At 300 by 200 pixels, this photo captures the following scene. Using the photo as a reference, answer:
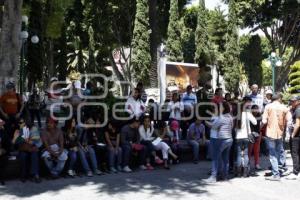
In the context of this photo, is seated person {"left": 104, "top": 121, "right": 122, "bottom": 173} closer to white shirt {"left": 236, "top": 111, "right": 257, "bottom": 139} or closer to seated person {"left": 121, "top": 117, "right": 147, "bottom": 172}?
seated person {"left": 121, "top": 117, "right": 147, "bottom": 172}

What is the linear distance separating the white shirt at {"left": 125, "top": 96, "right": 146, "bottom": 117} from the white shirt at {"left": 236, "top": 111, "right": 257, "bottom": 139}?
3.00 metres

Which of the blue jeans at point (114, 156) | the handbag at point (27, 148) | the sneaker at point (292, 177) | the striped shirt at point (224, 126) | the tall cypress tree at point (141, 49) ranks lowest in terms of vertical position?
the sneaker at point (292, 177)

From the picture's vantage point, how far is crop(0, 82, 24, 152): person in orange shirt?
34.8 ft

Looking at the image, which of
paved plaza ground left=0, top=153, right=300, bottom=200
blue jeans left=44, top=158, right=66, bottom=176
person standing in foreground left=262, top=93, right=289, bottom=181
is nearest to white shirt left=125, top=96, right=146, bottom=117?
paved plaza ground left=0, top=153, right=300, bottom=200

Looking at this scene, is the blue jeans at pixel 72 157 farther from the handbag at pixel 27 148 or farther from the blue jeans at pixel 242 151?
the blue jeans at pixel 242 151

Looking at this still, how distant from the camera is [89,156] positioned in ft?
34.4

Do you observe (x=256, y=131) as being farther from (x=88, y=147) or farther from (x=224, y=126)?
(x=88, y=147)

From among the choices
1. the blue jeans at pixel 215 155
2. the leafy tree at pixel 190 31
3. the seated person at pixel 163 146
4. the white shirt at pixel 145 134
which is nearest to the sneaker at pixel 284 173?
the blue jeans at pixel 215 155

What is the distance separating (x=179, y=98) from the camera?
1440cm

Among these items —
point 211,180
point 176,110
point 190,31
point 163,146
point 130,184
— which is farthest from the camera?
point 190,31

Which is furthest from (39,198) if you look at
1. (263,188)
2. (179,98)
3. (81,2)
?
(81,2)

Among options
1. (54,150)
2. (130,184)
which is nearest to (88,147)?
(54,150)

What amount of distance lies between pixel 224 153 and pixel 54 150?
3585mm

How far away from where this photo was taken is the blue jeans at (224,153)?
32.1 feet
